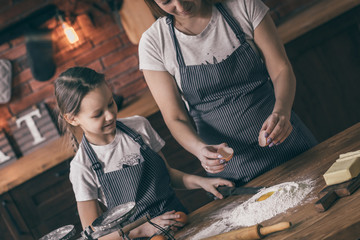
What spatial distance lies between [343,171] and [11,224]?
2.35m

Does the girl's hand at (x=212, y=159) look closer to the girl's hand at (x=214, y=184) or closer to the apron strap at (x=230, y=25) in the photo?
the girl's hand at (x=214, y=184)

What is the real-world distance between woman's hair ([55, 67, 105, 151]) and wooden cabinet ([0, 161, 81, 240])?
1242 mm

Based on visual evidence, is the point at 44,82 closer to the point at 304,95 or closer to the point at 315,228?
the point at 304,95

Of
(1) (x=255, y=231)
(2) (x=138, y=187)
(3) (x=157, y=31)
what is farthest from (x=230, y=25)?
(1) (x=255, y=231)

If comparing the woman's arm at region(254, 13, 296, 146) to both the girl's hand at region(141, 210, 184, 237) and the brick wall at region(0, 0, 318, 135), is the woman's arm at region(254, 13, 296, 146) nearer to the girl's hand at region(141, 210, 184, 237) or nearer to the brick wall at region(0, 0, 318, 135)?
the girl's hand at region(141, 210, 184, 237)

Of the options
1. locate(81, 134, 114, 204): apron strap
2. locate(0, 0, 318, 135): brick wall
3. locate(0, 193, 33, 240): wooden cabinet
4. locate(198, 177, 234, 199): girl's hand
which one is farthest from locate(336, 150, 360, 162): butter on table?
locate(0, 0, 318, 135): brick wall

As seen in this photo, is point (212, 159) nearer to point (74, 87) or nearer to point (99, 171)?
point (99, 171)

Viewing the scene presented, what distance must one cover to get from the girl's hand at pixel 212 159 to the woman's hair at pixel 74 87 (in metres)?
0.48

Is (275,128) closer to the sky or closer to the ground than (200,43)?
closer to the ground

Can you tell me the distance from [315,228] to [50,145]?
258cm

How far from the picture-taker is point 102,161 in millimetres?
1681

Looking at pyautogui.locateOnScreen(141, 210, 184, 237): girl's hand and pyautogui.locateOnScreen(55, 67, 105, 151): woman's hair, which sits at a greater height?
pyautogui.locateOnScreen(55, 67, 105, 151): woman's hair

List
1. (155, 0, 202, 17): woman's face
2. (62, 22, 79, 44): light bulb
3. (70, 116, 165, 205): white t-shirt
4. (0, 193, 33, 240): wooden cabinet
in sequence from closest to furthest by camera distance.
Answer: (155, 0, 202, 17): woman's face → (70, 116, 165, 205): white t-shirt → (0, 193, 33, 240): wooden cabinet → (62, 22, 79, 44): light bulb

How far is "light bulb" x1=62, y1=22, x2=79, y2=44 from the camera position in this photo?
3.38 m
